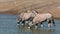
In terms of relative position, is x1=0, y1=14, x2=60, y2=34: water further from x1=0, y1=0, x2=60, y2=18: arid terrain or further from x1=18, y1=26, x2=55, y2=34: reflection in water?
x1=0, y1=0, x2=60, y2=18: arid terrain

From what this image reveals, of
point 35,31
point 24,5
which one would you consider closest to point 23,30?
point 35,31

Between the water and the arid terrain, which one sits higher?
the water

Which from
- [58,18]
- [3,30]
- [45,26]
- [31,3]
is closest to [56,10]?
[58,18]

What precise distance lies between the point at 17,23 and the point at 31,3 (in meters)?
7.26

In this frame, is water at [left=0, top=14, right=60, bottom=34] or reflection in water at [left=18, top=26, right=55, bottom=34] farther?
water at [left=0, top=14, right=60, bottom=34]

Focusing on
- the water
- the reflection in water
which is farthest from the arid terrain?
the reflection in water

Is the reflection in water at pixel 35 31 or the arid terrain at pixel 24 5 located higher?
the reflection in water at pixel 35 31

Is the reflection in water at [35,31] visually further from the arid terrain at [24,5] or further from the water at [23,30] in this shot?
the arid terrain at [24,5]

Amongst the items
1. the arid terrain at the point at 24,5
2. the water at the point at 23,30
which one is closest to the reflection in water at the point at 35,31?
the water at the point at 23,30

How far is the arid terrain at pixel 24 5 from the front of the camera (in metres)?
24.1

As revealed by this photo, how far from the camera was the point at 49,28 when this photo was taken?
16.6m

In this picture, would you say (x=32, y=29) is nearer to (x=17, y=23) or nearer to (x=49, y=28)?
(x=49, y=28)

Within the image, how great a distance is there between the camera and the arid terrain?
78.9 ft

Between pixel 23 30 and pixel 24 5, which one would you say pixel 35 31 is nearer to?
pixel 23 30
